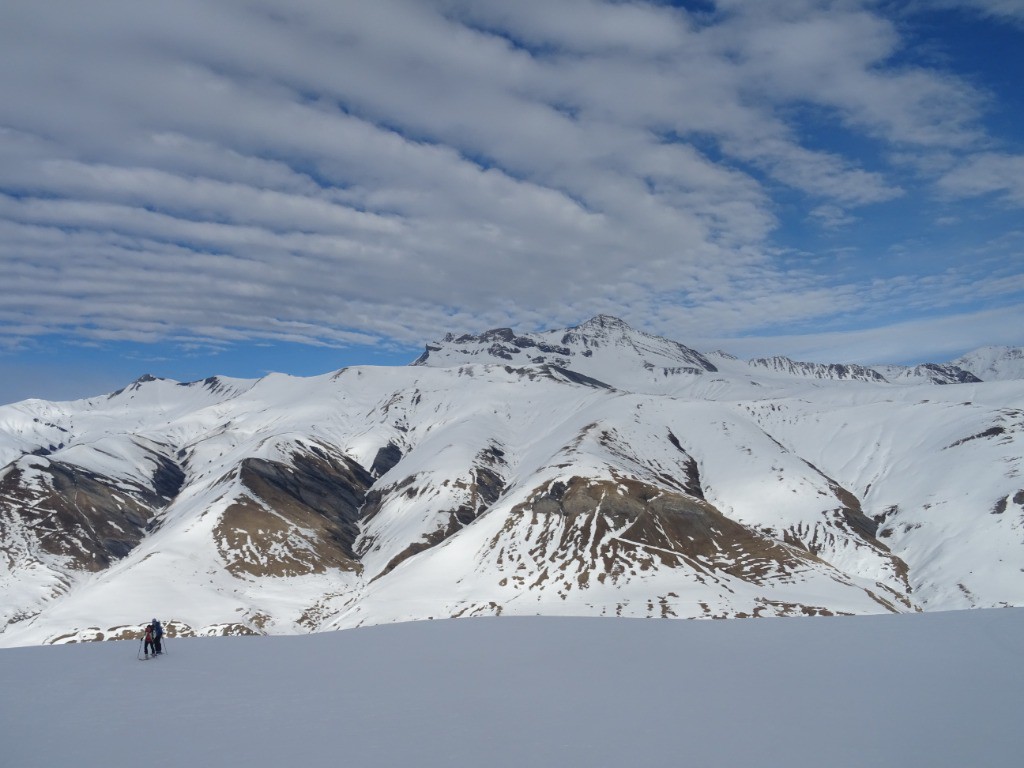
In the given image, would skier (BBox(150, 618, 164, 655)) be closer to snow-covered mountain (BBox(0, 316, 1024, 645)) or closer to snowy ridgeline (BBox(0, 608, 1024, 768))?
snowy ridgeline (BBox(0, 608, 1024, 768))

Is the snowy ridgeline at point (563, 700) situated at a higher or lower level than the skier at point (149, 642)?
lower

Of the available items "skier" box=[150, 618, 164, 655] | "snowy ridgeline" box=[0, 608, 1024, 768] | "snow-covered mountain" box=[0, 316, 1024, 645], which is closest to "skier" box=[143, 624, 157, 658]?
"skier" box=[150, 618, 164, 655]

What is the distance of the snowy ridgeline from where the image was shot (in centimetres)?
1042

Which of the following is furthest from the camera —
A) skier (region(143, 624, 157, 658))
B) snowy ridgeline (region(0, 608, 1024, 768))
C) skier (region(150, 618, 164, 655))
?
skier (region(150, 618, 164, 655))

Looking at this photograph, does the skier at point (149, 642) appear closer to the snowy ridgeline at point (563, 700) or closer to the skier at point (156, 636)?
the skier at point (156, 636)

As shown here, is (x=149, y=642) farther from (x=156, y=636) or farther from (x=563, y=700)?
(x=563, y=700)

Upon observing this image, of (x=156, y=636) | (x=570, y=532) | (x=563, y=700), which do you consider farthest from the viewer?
(x=570, y=532)

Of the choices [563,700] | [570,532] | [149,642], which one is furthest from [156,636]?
[570,532]

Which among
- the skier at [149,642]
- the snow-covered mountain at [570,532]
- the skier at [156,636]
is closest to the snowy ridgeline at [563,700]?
the skier at [149,642]

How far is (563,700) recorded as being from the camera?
13.1 m

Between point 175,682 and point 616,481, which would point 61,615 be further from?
point 175,682

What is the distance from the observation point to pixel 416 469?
19400 centimetres

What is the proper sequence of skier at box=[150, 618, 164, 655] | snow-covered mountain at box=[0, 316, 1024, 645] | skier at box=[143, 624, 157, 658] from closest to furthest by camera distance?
skier at box=[143, 624, 157, 658] < skier at box=[150, 618, 164, 655] < snow-covered mountain at box=[0, 316, 1024, 645]

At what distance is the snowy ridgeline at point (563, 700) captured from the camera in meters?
10.4
